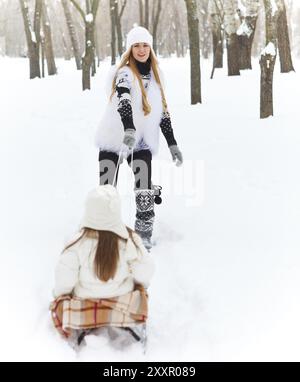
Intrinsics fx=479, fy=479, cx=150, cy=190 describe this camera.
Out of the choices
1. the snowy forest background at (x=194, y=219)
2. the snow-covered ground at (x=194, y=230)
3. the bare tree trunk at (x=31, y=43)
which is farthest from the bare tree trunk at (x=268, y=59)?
the bare tree trunk at (x=31, y=43)

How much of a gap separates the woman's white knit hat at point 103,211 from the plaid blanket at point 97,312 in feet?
1.43

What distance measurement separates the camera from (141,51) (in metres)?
4.01

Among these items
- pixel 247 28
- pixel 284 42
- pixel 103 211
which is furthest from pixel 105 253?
pixel 247 28

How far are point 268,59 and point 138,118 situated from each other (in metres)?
4.10

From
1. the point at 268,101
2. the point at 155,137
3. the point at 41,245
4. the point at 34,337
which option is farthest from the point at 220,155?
the point at 34,337

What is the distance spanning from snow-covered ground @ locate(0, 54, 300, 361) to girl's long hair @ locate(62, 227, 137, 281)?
47cm

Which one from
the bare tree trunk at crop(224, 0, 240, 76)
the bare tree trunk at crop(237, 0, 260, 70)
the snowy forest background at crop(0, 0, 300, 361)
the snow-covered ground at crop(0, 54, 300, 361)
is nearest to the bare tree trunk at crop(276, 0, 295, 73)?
the bare tree trunk at crop(237, 0, 260, 70)

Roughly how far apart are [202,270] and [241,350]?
3.72 ft

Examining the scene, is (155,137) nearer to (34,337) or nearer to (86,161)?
(34,337)

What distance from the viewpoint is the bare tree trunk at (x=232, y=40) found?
12.9m

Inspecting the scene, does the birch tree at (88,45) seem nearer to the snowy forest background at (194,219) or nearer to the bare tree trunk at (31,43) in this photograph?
the snowy forest background at (194,219)

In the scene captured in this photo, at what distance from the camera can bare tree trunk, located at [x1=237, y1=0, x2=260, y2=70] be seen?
12.8 m

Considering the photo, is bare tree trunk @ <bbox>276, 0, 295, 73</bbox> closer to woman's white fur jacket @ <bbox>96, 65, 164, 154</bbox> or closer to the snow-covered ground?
the snow-covered ground

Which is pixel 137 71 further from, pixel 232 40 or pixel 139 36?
pixel 232 40
